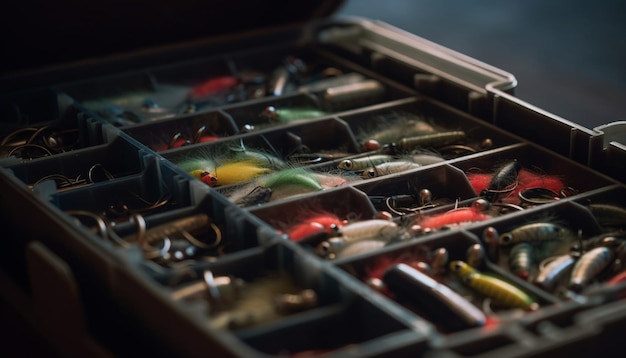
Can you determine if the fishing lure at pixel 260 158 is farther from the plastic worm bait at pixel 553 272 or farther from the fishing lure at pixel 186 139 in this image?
the plastic worm bait at pixel 553 272

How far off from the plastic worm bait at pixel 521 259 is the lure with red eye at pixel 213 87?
1.70m

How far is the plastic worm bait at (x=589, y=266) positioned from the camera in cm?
245

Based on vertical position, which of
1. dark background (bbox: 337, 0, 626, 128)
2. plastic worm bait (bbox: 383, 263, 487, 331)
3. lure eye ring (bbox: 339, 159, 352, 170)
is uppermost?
plastic worm bait (bbox: 383, 263, 487, 331)

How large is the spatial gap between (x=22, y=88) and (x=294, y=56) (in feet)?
3.71

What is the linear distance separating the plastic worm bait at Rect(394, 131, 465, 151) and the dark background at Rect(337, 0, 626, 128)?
1.72 meters

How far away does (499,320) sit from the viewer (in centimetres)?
216

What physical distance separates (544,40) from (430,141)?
3074 mm

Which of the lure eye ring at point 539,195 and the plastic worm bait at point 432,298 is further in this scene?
the lure eye ring at point 539,195

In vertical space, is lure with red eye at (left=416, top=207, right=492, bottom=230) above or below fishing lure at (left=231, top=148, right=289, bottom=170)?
below

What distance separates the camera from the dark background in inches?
206

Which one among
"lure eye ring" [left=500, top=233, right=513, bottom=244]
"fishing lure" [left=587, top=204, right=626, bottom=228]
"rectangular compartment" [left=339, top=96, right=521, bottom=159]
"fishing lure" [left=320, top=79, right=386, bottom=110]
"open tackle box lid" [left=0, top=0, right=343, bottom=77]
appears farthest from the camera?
"open tackle box lid" [left=0, top=0, right=343, bottom=77]

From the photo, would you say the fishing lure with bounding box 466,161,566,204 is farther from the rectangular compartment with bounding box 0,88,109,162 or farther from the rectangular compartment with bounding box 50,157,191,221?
the rectangular compartment with bounding box 0,88,109,162

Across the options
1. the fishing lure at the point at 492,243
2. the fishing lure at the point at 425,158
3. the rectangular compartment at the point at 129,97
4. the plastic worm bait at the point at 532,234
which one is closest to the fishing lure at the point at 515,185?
the fishing lure at the point at 425,158

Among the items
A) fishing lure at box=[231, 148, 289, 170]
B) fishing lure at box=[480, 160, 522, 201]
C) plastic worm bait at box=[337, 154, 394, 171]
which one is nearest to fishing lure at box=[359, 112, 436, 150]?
plastic worm bait at box=[337, 154, 394, 171]
